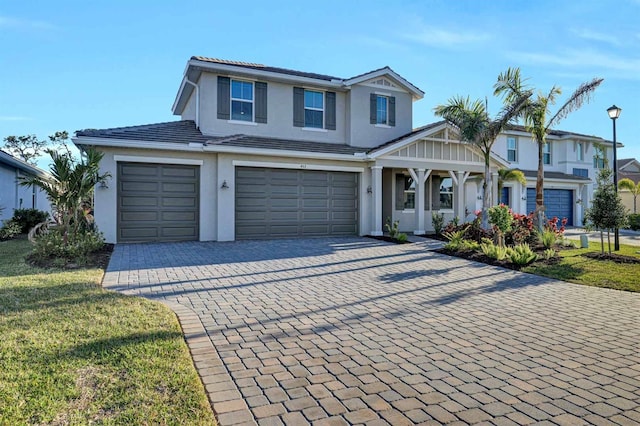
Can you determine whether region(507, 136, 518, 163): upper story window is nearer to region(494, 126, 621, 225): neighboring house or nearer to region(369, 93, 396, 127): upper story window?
region(494, 126, 621, 225): neighboring house

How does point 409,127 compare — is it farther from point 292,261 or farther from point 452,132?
point 292,261

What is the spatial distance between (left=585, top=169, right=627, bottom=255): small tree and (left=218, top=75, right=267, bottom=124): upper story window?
11120mm

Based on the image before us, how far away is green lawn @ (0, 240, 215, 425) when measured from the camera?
2898 millimetres

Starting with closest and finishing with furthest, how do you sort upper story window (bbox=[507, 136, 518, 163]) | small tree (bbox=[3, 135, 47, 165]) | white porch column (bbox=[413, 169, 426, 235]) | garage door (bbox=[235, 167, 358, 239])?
garage door (bbox=[235, 167, 358, 239]) → white porch column (bbox=[413, 169, 426, 235]) → upper story window (bbox=[507, 136, 518, 163]) → small tree (bbox=[3, 135, 47, 165])

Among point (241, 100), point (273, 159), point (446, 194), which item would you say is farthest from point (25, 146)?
point (446, 194)

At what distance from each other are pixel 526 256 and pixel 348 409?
8.69m

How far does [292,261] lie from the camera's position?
33.3 feet

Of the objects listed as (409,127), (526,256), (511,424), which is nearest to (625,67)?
(409,127)

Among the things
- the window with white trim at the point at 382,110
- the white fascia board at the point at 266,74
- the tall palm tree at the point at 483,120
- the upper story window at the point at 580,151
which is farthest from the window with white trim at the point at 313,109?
the upper story window at the point at 580,151

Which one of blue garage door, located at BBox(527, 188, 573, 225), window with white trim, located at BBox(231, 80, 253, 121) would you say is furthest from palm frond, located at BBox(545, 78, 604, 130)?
blue garage door, located at BBox(527, 188, 573, 225)

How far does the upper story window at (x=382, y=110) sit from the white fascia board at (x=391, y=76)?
77 cm

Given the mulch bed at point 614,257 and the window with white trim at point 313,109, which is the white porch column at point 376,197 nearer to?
the window with white trim at point 313,109

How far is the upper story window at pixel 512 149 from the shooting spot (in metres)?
24.9

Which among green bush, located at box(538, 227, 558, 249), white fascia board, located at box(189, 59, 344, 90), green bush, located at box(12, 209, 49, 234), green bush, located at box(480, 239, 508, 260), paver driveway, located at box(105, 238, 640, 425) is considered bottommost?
paver driveway, located at box(105, 238, 640, 425)
